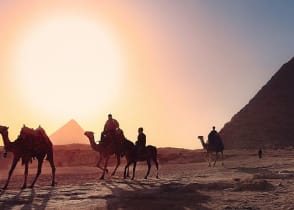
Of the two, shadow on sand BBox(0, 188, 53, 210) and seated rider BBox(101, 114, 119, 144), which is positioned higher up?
seated rider BBox(101, 114, 119, 144)

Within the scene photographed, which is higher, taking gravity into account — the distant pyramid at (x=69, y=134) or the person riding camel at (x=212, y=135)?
the distant pyramid at (x=69, y=134)

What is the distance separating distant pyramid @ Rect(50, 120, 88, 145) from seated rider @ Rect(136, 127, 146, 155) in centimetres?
13313

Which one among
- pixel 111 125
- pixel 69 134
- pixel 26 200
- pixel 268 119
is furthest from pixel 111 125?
pixel 69 134

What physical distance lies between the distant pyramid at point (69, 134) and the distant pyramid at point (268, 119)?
5548 cm

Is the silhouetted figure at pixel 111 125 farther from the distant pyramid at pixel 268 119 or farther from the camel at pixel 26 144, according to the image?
the distant pyramid at pixel 268 119

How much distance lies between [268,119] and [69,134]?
65978mm

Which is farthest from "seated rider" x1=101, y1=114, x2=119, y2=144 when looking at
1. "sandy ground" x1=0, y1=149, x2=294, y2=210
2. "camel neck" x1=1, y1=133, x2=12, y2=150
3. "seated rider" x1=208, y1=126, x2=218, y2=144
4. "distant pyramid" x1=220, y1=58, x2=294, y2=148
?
"distant pyramid" x1=220, y1=58, x2=294, y2=148

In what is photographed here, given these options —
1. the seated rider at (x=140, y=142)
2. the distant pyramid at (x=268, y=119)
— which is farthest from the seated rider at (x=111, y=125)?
the distant pyramid at (x=268, y=119)

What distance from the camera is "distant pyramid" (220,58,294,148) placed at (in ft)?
320

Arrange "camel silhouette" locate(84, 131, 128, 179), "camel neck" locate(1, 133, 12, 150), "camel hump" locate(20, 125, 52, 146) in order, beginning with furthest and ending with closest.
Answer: "camel silhouette" locate(84, 131, 128, 179), "camel hump" locate(20, 125, 52, 146), "camel neck" locate(1, 133, 12, 150)

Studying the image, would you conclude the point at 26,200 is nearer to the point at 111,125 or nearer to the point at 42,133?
the point at 42,133

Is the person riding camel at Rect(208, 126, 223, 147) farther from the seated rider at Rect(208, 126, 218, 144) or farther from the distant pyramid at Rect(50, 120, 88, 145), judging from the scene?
the distant pyramid at Rect(50, 120, 88, 145)

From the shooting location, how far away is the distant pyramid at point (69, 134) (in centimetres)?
15262

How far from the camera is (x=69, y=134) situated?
15575 cm
